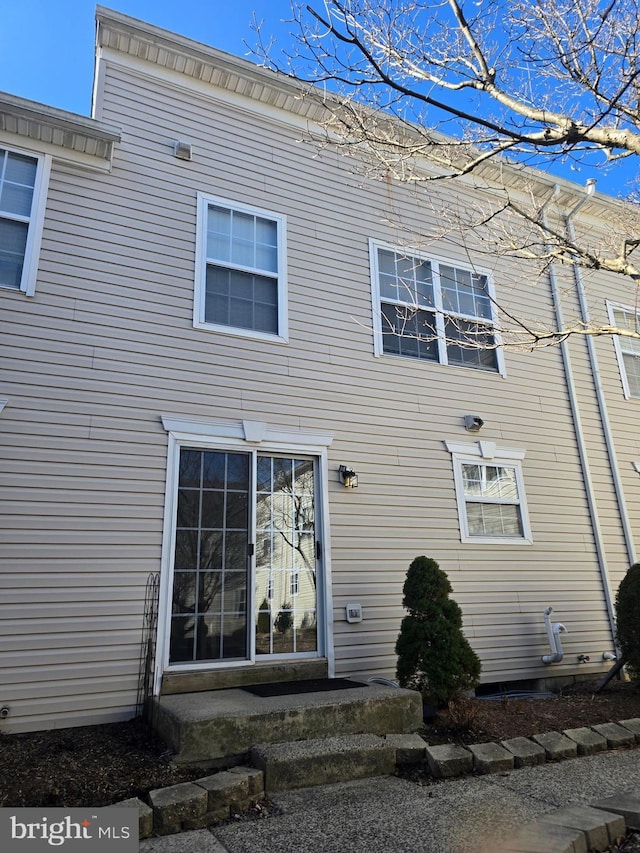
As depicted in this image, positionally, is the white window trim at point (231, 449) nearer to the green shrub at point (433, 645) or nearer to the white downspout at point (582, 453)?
the green shrub at point (433, 645)

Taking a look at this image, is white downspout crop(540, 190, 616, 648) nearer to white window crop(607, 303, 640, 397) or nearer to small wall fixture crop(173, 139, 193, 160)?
white window crop(607, 303, 640, 397)

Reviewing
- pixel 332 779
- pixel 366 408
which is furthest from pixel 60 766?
pixel 366 408

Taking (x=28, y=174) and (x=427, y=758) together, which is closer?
(x=427, y=758)

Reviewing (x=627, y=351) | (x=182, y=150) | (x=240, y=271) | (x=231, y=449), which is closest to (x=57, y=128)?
(x=182, y=150)

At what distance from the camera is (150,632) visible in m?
4.71

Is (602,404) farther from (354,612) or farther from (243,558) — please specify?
(243,558)

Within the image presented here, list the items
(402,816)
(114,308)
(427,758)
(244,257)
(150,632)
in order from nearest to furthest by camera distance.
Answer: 1. (402,816)
2. (427,758)
3. (150,632)
4. (114,308)
5. (244,257)

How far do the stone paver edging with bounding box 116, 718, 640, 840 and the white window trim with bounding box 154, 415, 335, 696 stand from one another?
1.50m

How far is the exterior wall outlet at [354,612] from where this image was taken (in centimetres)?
559

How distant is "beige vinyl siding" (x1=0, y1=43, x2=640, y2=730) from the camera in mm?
4586

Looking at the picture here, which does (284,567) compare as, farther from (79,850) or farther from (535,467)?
(535,467)

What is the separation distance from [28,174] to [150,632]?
4124 mm

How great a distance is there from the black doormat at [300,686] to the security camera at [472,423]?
315 centimetres

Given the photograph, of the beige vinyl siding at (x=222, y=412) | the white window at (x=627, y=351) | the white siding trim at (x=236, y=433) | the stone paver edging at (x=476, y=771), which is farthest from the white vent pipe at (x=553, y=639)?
the white window at (x=627, y=351)
